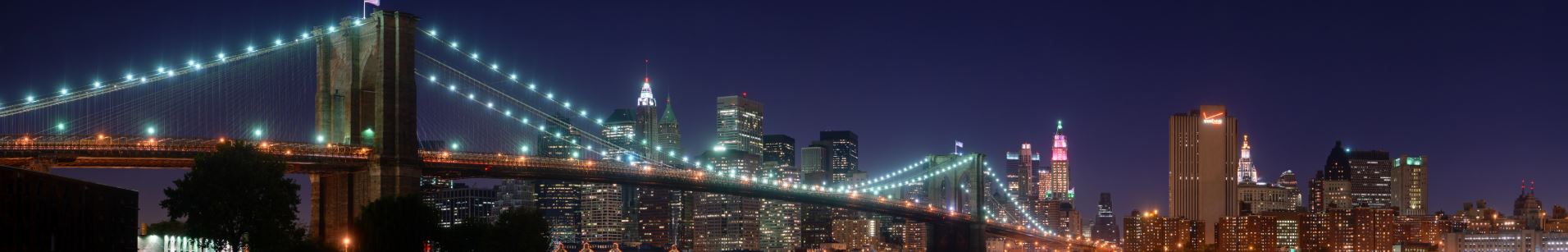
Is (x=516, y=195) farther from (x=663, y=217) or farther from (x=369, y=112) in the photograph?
(x=369, y=112)

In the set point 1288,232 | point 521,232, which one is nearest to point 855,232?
point 1288,232

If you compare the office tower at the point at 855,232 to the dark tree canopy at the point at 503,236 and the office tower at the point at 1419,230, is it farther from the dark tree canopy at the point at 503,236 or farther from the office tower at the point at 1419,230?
the dark tree canopy at the point at 503,236

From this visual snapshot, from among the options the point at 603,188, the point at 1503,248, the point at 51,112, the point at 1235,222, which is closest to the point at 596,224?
the point at 603,188

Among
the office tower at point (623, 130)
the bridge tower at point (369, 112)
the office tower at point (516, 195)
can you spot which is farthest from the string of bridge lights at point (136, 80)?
the office tower at point (516, 195)

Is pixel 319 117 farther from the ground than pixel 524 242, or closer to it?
farther from the ground

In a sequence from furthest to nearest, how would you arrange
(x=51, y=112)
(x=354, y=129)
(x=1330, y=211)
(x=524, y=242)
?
(x=1330, y=211) → (x=524, y=242) → (x=354, y=129) → (x=51, y=112)

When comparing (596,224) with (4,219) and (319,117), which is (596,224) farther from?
(4,219)
